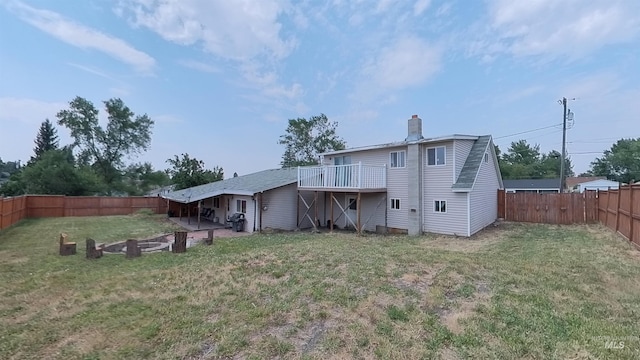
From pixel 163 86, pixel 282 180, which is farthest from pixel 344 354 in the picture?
pixel 163 86

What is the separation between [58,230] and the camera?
15.7 metres

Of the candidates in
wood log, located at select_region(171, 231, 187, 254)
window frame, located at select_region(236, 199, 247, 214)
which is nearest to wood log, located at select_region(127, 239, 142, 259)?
wood log, located at select_region(171, 231, 187, 254)

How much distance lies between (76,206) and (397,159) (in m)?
23.0

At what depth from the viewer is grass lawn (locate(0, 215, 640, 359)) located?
3932mm

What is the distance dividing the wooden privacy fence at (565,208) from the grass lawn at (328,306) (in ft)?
14.3

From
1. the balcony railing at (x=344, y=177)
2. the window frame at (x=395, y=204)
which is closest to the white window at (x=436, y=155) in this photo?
the balcony railing at (x=344, y=177)

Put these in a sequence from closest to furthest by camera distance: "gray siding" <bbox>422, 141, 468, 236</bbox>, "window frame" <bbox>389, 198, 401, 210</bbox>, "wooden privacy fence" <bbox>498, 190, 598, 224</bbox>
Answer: "gray siding" <bbox>422, 141, 468, 236</bbox>, "wooden privacy fence" <bbox>498, 190, 598, 224</bbox>, "window frame" <bbox>389, 198, 401, 210</bbox>

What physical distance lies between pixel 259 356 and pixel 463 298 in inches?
135

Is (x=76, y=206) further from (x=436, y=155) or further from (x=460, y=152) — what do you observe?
(x=460, y=152)

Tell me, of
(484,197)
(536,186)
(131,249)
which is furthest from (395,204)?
(536,186)

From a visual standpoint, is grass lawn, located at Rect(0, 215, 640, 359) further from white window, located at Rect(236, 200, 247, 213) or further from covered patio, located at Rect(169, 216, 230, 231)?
covered patio, located at Rect(169, 216, 230, 231)

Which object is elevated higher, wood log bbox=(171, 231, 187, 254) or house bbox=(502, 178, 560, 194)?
house bbox=(502, 178, 560, 194)

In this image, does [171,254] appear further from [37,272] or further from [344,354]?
[344,354]

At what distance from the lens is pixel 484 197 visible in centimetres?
1526
